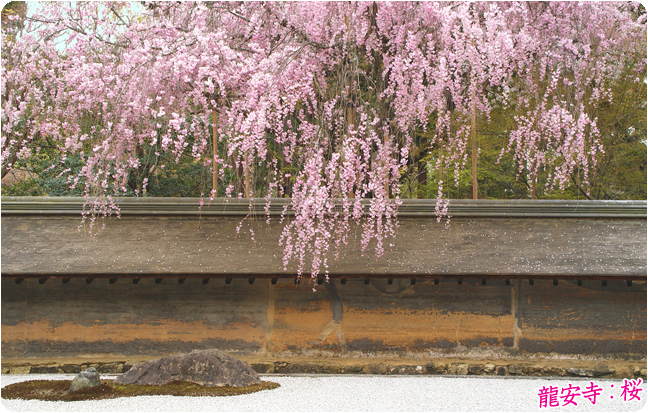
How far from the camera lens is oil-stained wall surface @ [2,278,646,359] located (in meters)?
5.69

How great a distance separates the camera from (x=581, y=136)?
539cm

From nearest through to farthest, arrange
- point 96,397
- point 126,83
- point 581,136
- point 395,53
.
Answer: point 96,397
point 126,83
point 581,136
point 395,53

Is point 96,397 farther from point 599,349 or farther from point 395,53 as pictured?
point 599,349

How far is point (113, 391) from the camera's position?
4543 mm

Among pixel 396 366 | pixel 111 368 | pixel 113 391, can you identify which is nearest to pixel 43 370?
pixel 111 368

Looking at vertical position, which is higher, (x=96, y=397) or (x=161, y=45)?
(x=161, y=45)

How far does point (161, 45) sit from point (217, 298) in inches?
98.2

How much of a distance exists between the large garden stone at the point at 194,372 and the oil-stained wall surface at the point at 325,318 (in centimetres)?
88

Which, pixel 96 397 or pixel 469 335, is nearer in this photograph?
pixel 96 397

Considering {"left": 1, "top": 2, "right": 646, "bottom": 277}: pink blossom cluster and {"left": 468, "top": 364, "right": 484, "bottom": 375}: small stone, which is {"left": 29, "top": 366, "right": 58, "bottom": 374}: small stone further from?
{"left": 468, "top": 364, "right": 484, "bottom": 375}: small stone

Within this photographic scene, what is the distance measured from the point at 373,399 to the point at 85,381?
7.62 ft

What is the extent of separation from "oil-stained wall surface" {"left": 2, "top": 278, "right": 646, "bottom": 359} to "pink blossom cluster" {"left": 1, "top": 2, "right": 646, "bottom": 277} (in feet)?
2.09

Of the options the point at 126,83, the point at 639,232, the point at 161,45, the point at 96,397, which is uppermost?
the point at 161,45

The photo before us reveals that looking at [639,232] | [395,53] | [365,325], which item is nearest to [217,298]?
[365,325]
